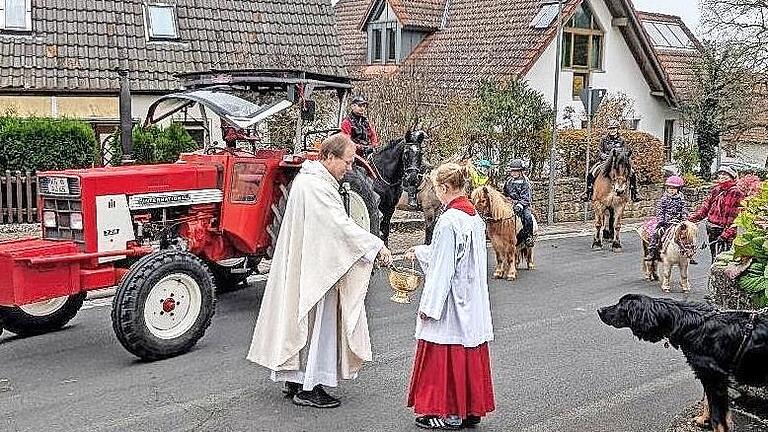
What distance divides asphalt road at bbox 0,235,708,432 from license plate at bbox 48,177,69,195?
4.83 ft

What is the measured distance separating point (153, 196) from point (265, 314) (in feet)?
7.97

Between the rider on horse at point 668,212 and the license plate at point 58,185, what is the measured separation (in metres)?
7.98

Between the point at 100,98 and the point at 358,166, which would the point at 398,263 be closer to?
the point at 358,166

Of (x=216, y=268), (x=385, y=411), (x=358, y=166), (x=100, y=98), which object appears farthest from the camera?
(x=100, y=98)

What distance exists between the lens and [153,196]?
326 inches

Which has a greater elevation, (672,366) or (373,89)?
(373,89)

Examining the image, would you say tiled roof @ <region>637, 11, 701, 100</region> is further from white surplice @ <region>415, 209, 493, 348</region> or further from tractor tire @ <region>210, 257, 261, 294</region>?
white surplice @ <region>415, 209, 493, 348</region>

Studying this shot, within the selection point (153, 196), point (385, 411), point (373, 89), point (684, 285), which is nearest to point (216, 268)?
point (153, 196)

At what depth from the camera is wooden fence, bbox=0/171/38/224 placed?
1444 cm

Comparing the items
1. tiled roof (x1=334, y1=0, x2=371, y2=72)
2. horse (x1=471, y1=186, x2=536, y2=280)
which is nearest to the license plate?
horse (x1=471, y1=186, x2=536, y2=280)

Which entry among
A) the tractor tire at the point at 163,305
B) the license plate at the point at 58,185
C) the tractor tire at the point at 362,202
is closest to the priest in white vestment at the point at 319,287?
the tractor tire at the point at 163,305

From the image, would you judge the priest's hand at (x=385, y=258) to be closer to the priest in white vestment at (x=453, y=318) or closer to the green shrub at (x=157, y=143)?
the priest in white vestment at (x=453, y=318)

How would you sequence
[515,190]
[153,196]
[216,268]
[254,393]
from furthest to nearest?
[515,190] → [216,268] → [153,196] → [254,393]

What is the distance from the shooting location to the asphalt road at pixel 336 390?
6.23 metres
